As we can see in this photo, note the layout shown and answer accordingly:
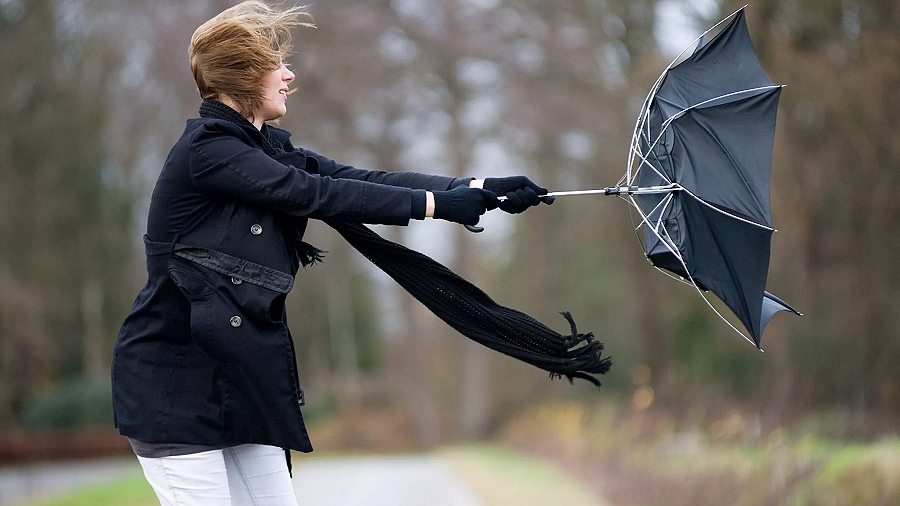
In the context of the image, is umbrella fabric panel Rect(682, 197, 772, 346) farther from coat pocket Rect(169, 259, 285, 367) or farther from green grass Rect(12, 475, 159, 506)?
green grass Rect(12, 475, 159, 506)

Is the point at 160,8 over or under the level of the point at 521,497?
over

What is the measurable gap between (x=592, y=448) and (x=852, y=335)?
399 cm

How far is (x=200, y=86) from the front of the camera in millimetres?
3314

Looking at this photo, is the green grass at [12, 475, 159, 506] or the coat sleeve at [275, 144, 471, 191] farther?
the green grass at [12, 475, 159, 506]

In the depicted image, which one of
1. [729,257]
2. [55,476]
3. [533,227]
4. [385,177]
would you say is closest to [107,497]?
[55,476]

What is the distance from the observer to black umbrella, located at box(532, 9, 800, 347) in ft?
12.7

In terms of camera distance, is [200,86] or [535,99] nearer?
[200,86]

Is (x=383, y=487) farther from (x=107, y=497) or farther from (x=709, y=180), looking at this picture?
(x=709, y=180)

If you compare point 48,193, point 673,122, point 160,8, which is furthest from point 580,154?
point 673,122

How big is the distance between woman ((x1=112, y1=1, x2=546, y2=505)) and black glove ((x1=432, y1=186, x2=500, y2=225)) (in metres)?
0.09

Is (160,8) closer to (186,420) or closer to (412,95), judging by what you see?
(412,95)

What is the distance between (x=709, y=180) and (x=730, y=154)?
20 centimetres

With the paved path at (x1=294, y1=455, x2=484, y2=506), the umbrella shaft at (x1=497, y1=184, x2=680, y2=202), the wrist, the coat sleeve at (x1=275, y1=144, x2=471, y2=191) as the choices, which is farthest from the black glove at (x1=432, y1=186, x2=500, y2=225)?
the paved path at (x1=294, y1=455, x2=484, y2=506)

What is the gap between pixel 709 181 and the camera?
3.93 m
